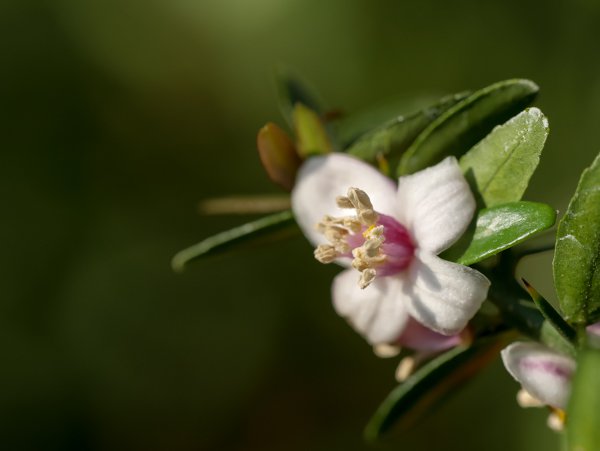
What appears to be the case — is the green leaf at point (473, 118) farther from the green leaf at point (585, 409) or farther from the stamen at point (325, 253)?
the green leaf at point (585, 409)

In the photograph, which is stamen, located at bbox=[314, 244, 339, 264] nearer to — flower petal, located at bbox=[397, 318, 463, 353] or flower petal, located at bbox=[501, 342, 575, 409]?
flower petal, located at bbox=[397, 318, 463, 353]

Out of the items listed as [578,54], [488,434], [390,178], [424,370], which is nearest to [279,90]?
[390,178]

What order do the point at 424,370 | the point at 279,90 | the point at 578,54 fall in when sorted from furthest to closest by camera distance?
the point at 578,54
the point at 279,90
the point at 424,370

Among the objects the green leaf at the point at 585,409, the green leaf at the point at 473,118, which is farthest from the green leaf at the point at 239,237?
the green leaf at the point at 585,409

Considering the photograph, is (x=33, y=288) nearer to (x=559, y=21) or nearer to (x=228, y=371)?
(x=228, y=371)

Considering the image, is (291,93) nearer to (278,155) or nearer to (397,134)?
(278,155)

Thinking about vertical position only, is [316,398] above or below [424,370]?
below
